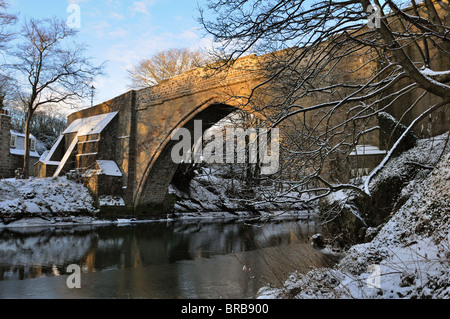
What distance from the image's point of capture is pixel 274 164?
5.12 meters

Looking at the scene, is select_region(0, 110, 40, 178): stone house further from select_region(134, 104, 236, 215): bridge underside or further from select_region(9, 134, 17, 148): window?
select_region(134, 104, 236, 215): bridge underside

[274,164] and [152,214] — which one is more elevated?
[274,164]

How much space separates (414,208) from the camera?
3.30m

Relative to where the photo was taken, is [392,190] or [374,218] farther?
[374,218]

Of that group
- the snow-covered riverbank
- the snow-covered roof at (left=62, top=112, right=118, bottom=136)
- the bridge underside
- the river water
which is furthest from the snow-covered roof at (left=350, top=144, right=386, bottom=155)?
the snow-covered roof at (left=62, top=112, right=118, bottom=136)

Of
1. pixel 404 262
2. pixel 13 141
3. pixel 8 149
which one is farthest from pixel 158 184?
pixel 404 262

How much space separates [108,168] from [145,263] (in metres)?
10.6

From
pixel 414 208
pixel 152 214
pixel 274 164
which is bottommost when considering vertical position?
pixel 152 214

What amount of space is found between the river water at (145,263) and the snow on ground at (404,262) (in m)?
0.49
